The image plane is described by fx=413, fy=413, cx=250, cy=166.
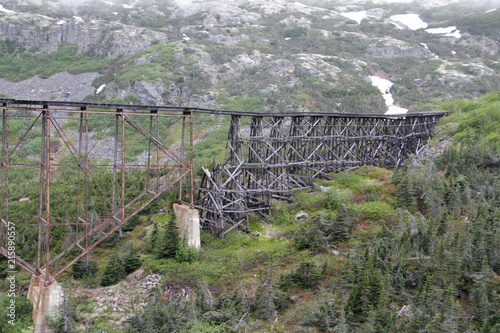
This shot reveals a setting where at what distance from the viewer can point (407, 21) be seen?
90.8 meters

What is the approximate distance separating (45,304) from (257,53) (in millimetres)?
55035

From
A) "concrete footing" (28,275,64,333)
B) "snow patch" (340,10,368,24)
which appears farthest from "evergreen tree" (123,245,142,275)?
"snow patch" (340,10,368,24)

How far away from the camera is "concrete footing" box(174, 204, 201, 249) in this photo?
17.6 m

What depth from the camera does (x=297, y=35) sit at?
2854 inches

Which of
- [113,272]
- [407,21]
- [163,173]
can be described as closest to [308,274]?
[113,272]

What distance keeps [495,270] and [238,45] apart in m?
58.5

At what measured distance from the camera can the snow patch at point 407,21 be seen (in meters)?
86.1

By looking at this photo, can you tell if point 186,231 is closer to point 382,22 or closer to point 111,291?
point 111,291

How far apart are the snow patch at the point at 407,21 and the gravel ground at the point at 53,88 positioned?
6329 centimetres

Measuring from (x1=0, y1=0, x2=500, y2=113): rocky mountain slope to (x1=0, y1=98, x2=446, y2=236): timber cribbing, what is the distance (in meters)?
15.7

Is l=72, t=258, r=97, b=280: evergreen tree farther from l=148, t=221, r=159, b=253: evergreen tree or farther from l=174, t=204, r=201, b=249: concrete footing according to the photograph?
l=174, t=204, r=201, b=249: concrete footing

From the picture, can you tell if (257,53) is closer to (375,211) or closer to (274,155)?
(274,155)

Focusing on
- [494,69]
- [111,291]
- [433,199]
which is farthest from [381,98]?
[111,291]

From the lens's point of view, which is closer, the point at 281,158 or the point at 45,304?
the point at 45,304
